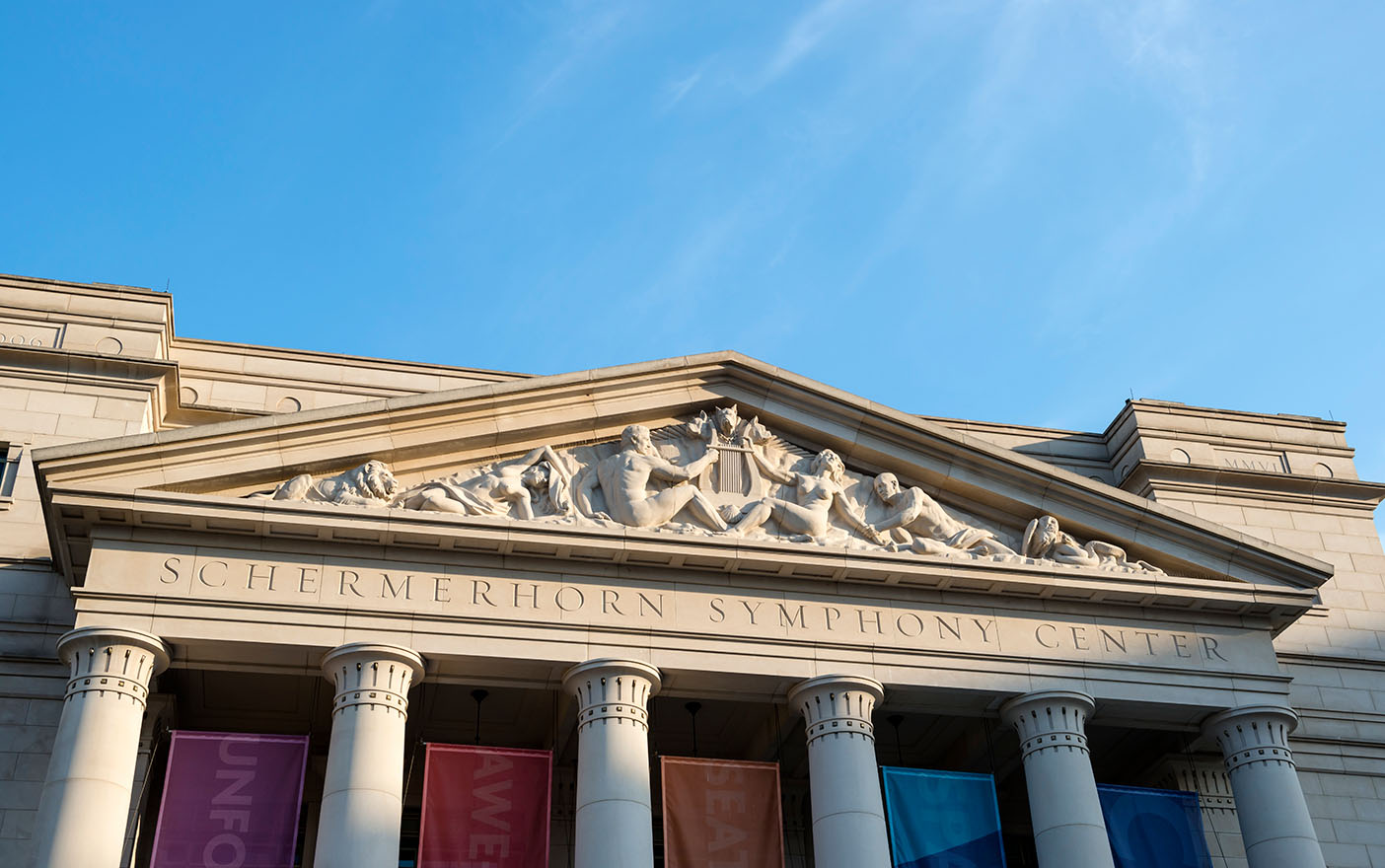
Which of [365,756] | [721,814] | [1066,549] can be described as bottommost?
[721,814]

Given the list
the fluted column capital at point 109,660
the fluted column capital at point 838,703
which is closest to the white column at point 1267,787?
the fluted column capital at point 838,703

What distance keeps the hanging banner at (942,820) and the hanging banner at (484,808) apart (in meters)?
5.70

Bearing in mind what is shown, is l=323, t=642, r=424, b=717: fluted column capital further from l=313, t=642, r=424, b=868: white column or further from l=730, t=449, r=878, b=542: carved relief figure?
l=730, t=449, r=878, b=542: carved relief figure

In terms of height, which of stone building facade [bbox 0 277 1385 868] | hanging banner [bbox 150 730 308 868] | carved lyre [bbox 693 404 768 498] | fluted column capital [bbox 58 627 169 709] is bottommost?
hanging banner [bbox 150 730 308 868]

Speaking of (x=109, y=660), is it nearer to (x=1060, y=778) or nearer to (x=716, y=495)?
(x=716, y=495)

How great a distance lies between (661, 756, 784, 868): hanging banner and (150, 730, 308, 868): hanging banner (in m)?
5.81

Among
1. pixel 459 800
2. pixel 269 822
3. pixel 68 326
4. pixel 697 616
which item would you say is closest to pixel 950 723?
pixel 697 616

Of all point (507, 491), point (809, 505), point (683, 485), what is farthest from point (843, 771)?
point (507, 491)

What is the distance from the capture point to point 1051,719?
26.2 m

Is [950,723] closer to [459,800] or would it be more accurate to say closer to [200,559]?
[459,800]

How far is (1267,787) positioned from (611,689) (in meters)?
11.4

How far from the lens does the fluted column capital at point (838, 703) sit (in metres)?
25.3

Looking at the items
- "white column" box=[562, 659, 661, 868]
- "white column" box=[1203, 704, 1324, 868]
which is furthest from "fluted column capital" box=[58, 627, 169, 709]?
"white column" box=[1203, 704, 1324, 868]

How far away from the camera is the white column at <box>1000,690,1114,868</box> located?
24969mm
